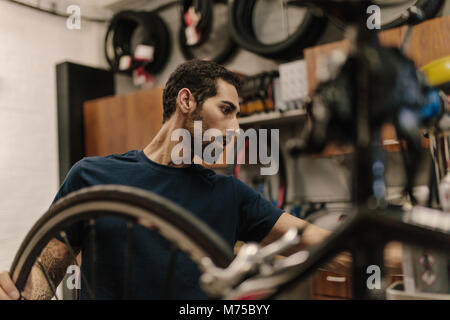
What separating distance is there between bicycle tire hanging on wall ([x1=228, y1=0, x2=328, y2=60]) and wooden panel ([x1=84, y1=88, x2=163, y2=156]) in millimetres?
711

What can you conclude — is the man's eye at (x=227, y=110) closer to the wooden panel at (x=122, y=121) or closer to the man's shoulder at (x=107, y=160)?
→ the man's shoulder at (x=107, y=160)

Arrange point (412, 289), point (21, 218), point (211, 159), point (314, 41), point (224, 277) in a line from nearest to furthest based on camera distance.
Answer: point (224, 277) → point (412, 289) → point (211, 159) → point (314, 41) → point (21, 218)

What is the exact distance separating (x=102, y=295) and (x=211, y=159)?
1.79 ft

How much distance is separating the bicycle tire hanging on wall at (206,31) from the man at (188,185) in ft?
6.26

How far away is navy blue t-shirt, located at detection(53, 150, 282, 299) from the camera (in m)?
0.71

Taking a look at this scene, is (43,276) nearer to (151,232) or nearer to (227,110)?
(151,232)

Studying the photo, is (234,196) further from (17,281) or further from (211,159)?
(17,281)

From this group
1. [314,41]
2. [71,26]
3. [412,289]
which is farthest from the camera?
[71,26]

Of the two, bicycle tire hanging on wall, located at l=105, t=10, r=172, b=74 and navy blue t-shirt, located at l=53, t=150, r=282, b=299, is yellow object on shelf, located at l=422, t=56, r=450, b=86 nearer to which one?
navy blue t-shirt, located at l=53, t=150, r=282, b=299

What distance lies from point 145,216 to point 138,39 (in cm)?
347

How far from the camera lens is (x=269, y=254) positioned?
0.40 metres

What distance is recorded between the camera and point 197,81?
113 centimetres

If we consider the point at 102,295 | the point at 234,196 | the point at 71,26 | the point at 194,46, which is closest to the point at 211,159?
the point at 234,196

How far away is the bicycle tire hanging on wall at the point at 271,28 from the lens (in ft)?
8.17
